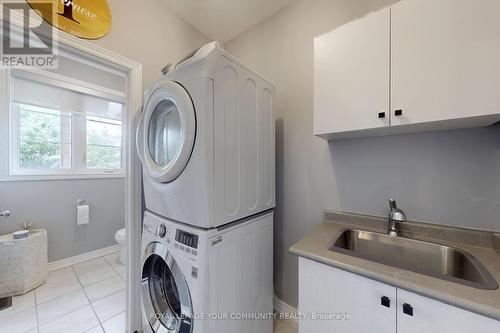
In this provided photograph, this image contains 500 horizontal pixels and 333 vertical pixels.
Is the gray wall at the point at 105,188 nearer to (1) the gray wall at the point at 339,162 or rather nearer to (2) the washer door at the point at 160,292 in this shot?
(1) the gray wall at the point at 339,162

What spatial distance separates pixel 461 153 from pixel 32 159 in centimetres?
405

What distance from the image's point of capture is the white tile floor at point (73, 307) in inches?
62.2

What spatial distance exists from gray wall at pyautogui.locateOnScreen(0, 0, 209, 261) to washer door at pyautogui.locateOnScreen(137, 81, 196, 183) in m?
0.51

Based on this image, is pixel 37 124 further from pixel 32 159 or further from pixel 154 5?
pixel 154 5

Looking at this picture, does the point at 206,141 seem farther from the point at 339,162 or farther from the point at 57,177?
the point at 57,177

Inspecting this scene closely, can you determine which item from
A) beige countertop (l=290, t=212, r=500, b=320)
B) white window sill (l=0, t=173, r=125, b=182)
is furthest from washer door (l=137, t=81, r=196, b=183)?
white window sill (l=0, t=173, r=125, b=182)

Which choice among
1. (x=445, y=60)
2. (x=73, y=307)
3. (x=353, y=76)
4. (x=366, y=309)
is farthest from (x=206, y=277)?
(x=73, y=307)

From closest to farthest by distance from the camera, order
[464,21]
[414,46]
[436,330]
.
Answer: [436,330]
[464,21]
[414,46]

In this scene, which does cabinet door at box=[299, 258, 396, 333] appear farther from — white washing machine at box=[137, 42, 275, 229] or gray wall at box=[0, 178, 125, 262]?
gray wall at box=[0, 178, 125, 262]

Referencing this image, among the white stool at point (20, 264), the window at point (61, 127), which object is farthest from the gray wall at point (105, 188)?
the white stool at point (20, 264)

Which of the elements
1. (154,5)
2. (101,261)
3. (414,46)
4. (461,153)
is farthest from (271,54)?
(101,261)

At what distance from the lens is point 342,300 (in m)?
0.91

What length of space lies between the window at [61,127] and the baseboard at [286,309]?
2.86 m

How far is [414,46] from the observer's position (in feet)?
3.15
